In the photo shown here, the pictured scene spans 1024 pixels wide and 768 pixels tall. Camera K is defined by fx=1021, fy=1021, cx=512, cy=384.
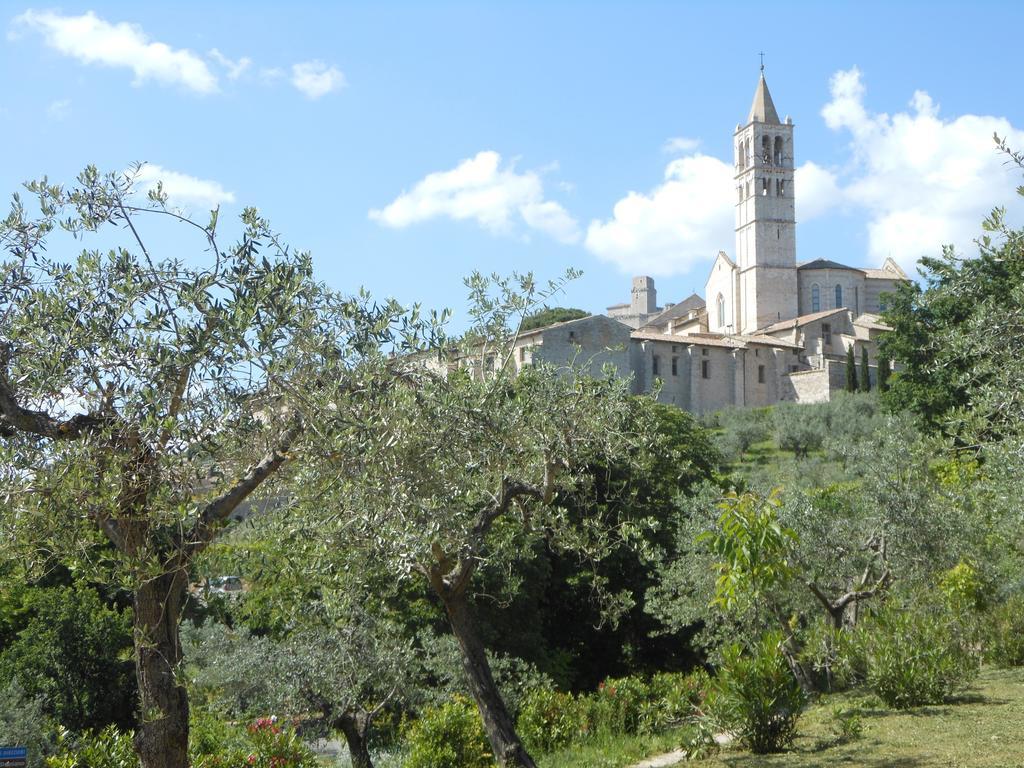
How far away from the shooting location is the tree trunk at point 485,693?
413 inches

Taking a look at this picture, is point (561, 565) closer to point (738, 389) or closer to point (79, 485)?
A: point (79, 485)

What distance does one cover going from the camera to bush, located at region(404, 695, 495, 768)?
39.8ft

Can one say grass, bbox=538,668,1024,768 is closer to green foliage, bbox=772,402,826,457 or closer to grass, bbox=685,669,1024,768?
grass, bbox=685,669,1024,768

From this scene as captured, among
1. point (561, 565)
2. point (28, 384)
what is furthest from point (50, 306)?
point (561, 565)

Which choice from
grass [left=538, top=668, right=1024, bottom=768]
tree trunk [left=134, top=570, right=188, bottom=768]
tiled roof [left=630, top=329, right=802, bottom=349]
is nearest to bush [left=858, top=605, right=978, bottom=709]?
grass [left=538, top=668, right=1024, bottom=768]

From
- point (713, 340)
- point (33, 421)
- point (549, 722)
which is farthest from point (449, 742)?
point (713, 340)

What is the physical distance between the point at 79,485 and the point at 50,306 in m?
1.33

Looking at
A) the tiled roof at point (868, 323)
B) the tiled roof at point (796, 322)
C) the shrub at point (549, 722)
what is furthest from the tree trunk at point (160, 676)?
the tiled roof at point (796, 322)

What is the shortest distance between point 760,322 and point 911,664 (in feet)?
252

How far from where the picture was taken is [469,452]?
348 inches

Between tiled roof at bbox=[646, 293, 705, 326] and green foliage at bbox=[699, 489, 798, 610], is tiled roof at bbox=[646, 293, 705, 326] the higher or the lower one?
the higher one

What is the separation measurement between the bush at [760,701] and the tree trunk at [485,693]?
8.13 feet

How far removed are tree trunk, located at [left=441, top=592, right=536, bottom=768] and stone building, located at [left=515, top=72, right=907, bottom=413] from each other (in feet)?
160

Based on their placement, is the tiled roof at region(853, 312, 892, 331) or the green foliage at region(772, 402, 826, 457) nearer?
the green foliage at region(772, 402, 826, 457)
